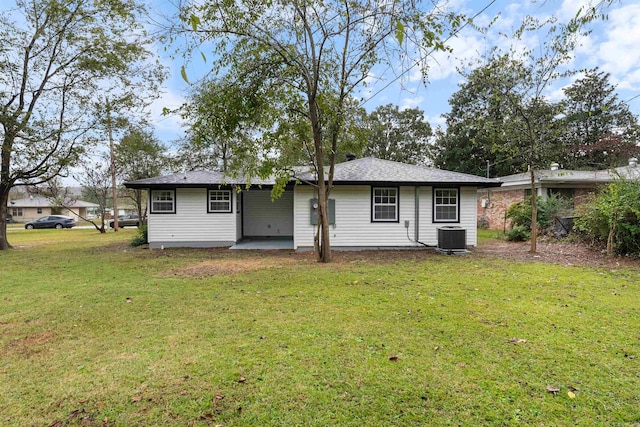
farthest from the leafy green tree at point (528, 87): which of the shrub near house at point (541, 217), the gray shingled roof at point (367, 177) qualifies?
the shrub near house at point (541, 217)

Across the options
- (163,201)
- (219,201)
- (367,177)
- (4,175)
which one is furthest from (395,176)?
(4,175)

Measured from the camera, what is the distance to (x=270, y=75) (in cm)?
795

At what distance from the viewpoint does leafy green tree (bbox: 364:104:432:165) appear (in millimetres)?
31297

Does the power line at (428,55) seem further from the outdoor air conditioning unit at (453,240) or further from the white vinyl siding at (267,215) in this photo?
the white vinyl siding at (267,215)

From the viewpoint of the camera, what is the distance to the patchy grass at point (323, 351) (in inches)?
93.4

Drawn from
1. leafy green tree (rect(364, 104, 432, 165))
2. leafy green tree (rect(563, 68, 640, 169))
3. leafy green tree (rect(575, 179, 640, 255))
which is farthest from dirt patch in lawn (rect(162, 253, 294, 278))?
leafy green tree (rect(563, 68, 640, 169))

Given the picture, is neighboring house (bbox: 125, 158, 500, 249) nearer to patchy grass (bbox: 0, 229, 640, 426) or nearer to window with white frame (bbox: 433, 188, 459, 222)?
window with white frame (bbox: 433, 188, 459, 222)

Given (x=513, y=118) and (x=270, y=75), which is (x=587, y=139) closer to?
(x=513, y=118)

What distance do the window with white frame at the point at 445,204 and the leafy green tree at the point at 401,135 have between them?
67.7ft

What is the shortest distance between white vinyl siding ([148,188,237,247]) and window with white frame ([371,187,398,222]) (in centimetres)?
496

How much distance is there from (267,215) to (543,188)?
12.6 meters

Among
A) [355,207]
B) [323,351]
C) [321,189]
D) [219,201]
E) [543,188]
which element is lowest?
[323,351]

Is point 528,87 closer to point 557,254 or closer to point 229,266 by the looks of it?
point 557,254

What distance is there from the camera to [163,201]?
11.8 metres
